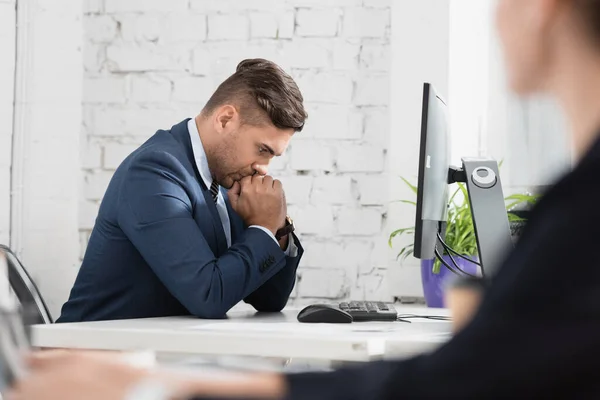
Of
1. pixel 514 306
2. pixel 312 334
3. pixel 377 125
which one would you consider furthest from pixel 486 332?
pixel 377 125

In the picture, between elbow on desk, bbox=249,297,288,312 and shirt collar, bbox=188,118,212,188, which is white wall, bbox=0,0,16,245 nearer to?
shirt collar, bbox=188,118,212,188

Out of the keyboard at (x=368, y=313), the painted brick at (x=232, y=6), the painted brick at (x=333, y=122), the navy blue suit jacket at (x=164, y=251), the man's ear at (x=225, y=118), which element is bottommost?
the keyboard at (x=368, y=313)

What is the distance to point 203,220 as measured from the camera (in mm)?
1981

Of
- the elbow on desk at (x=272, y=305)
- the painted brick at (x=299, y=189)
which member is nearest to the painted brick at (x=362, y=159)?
the painted brick at (x=299, y=189)

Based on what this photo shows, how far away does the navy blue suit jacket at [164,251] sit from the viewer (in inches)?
69.4

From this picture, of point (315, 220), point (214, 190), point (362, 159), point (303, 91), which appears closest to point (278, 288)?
point (214, 190)

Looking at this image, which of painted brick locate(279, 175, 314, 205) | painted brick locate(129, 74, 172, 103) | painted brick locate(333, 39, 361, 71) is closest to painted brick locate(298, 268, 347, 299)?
painted brick locate(279, 175, 314, 205)

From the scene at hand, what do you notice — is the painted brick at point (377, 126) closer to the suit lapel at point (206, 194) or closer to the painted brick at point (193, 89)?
the painted brick at point (193, 89)

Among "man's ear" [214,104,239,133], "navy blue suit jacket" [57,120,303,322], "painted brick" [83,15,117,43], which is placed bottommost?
"navy blue suit jacket" [57,120,303,322]

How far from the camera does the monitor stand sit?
175 cm

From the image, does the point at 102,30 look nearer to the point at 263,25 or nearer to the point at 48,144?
the point at 48,144

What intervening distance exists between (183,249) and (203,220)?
24 cm

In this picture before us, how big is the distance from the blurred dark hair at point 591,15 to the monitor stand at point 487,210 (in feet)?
4.17

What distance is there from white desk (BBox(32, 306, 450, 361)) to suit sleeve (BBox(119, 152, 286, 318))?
0.50ft
